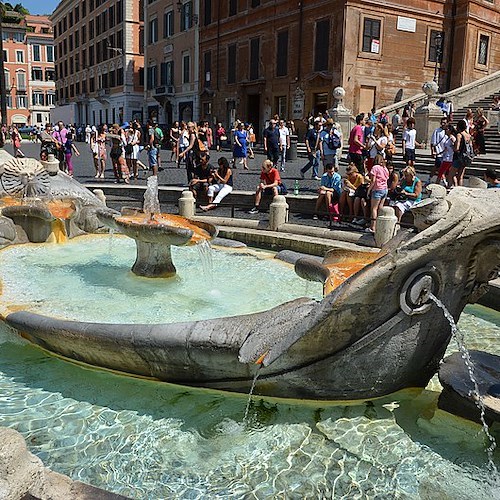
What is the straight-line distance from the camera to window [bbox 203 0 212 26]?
38625mm

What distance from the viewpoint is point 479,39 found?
31.1 metres

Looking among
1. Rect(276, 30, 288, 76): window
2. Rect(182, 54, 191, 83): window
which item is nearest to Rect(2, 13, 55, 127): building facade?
Rect(182, 54, 191, 83): window

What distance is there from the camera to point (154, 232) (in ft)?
19.3

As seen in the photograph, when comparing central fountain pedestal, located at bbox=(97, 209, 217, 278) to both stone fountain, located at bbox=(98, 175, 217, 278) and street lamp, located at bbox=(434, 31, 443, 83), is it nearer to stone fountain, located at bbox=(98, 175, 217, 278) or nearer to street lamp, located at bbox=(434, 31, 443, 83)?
stone fountain, located at bbox=(98, 175, 217, 278)

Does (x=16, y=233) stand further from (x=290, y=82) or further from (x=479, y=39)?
(x=479, y=39)

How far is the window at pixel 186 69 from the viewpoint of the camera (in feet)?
137

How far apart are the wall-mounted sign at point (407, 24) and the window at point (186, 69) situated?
56.9 ft

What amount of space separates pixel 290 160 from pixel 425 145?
4.97 metres

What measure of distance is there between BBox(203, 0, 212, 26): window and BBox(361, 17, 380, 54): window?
45.5 feet

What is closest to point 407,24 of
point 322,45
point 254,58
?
point 322,45

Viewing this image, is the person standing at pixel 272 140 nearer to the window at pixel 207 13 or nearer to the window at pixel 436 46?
the window at pixel 436 46

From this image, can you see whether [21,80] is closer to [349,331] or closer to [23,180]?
[23,180]

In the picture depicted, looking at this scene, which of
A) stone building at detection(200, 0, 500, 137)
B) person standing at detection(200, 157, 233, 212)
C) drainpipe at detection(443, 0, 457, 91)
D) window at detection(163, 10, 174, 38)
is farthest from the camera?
window at detection(163, 10, 174, 38)

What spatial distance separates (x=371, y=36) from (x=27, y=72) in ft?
217
